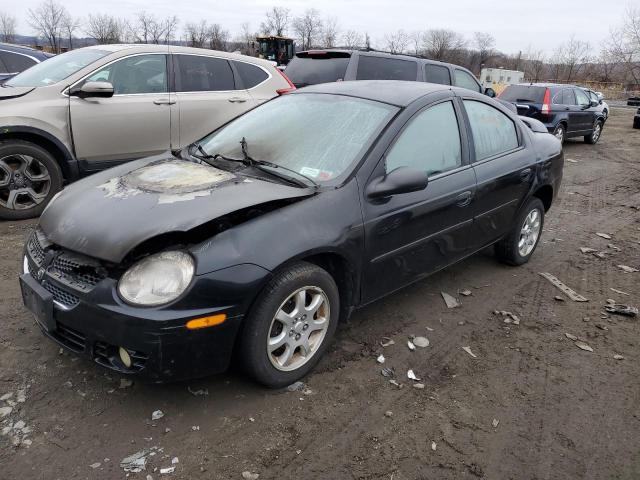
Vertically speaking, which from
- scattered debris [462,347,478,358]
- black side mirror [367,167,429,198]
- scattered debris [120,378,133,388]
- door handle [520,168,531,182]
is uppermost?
black side mirror [367,167,429,198]

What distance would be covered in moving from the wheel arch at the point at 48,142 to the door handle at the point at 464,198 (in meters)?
4.07

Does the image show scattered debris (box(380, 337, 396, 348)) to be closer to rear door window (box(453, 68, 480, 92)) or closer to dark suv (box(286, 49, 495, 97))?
dark suv (box(286, 49, 495, 97))

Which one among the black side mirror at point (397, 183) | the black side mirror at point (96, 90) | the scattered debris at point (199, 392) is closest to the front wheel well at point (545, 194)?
the black side mirror at point (397, 183)

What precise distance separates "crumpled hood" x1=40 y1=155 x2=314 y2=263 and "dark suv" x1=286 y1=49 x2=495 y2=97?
5.49 metres

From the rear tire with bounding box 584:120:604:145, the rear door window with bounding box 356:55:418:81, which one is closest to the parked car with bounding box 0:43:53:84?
the rear door window with bounding box 356:55:418:81

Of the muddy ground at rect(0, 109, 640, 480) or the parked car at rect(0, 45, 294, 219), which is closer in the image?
the muddy ground at rect(0, 109, 640, 480)

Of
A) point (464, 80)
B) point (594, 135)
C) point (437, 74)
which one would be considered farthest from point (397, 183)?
point (594, 135)

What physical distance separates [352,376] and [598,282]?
9.53 feet

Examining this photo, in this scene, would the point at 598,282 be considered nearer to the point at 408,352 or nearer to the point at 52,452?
the point at 408,352

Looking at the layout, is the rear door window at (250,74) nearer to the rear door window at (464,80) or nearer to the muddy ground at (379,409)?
the muddy ground at (379,409)

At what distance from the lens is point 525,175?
433cm

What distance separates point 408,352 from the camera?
328cm

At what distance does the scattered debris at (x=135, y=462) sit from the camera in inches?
87.7

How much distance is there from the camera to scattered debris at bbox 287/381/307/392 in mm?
2820
